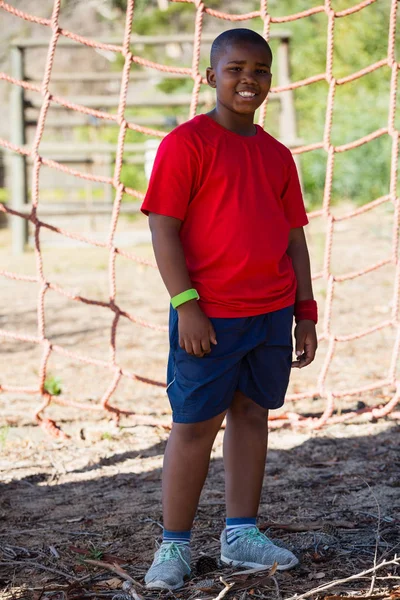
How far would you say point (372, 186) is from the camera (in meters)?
10.6

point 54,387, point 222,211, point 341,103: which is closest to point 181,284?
point 222,211

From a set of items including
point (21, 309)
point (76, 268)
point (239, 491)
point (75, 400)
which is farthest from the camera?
point (76, 268)

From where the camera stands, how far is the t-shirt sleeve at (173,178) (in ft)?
5.54

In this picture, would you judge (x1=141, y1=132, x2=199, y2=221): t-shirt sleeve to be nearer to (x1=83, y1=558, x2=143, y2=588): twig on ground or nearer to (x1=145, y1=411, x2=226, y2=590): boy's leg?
(x1=145, y1=411, x2=226, y2=590): boy's leg

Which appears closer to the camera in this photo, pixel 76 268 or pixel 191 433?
pixel 191 433

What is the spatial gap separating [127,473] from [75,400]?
776mm

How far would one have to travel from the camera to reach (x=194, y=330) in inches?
66.2

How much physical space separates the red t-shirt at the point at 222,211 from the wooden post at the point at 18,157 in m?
6.16

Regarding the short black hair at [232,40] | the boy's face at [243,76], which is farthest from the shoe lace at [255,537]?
the short black hair at [232,40]

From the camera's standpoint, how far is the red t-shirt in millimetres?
1701

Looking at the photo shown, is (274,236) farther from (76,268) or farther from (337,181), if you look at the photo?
(337,181)

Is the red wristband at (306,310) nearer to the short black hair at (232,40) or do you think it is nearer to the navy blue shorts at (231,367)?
the navy blue shorts at (231,367)

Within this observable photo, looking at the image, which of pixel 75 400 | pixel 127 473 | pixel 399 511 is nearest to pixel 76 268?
pixel 75 400

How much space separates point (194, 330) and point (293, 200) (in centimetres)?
40
